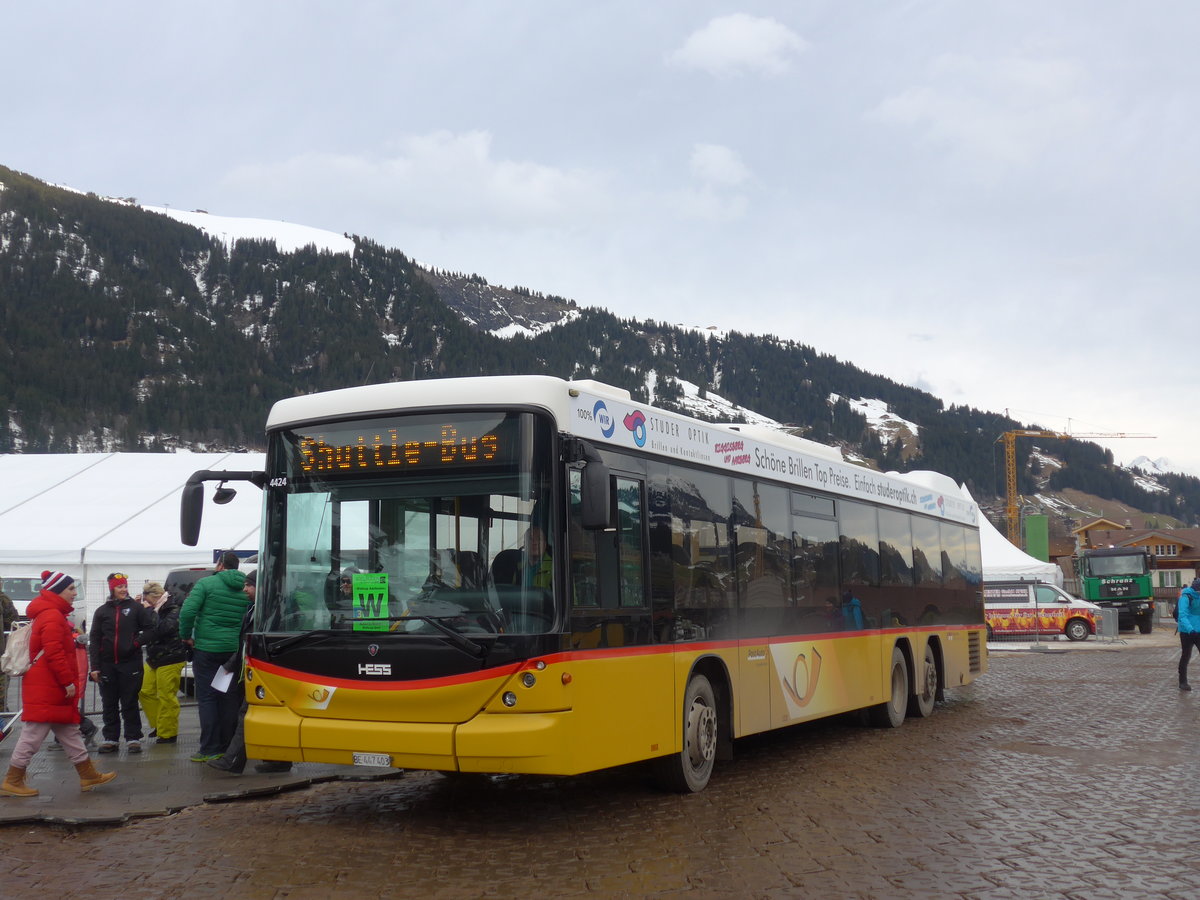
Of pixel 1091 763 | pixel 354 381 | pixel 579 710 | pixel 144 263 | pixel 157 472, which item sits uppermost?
pixel 144 263

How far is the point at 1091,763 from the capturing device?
11023 millimetres

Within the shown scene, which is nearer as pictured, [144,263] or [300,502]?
[300,502]

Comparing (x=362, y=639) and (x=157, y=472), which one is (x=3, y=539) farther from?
(x=362, y=639)

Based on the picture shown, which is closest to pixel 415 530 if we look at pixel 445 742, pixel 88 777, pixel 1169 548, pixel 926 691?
pixel 445 742

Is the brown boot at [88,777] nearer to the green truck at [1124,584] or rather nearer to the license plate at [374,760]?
the license plate at [374,760]

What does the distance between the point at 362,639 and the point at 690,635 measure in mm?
2628

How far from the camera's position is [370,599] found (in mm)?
7918

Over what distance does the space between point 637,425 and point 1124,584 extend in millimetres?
44782

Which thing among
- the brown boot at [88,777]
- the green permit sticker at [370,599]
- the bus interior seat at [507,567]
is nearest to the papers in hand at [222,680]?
the brown boot at [88,777]

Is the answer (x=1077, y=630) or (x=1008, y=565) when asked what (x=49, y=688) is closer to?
(x=1008, y=565)

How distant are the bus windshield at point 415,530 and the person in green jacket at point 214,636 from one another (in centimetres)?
272

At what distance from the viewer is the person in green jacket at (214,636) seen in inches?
428

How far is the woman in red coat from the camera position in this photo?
895 cm

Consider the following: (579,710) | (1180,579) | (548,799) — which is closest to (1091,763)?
(548,799)
